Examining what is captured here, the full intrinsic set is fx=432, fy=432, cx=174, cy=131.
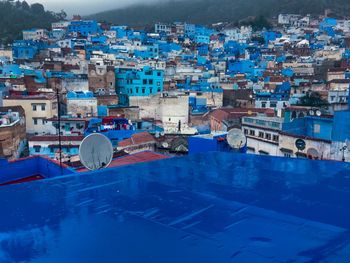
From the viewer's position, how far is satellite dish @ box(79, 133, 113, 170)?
Answer: 24.4 ft

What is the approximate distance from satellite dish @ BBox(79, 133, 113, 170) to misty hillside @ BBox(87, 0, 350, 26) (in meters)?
94.9

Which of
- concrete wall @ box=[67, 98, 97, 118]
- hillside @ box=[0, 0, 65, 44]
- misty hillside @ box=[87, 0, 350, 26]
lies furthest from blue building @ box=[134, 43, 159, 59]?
misty hillside @ box=[87, 0, 350, 26]

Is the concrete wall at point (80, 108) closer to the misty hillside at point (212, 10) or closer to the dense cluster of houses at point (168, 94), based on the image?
the dense cluster of houses at point (168, 94)

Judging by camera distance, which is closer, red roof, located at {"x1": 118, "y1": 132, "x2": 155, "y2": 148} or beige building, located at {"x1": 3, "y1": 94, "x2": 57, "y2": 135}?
red roof, located at {"x1": 118, "y1": 132, "x2": 155, "y2": 148}

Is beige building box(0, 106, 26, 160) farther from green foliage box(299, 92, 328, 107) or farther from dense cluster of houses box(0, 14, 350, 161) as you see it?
green foliage box(299, 92, 328, 107)

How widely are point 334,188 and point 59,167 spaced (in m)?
5.54

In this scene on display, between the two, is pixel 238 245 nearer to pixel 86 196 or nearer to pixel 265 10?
pixel 86 196

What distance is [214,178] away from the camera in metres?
6.02

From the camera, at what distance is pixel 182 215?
4.49 meters

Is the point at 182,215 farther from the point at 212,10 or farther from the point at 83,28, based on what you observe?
the point at 212,10

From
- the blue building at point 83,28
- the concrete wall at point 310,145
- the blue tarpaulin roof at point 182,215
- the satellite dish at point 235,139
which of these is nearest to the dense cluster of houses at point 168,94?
the concrete wall at point 310,145

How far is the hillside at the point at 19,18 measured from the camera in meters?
68.9

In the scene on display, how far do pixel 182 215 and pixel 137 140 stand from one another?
14.1 meters

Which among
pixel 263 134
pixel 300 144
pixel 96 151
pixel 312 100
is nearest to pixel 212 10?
pixel 312 100
